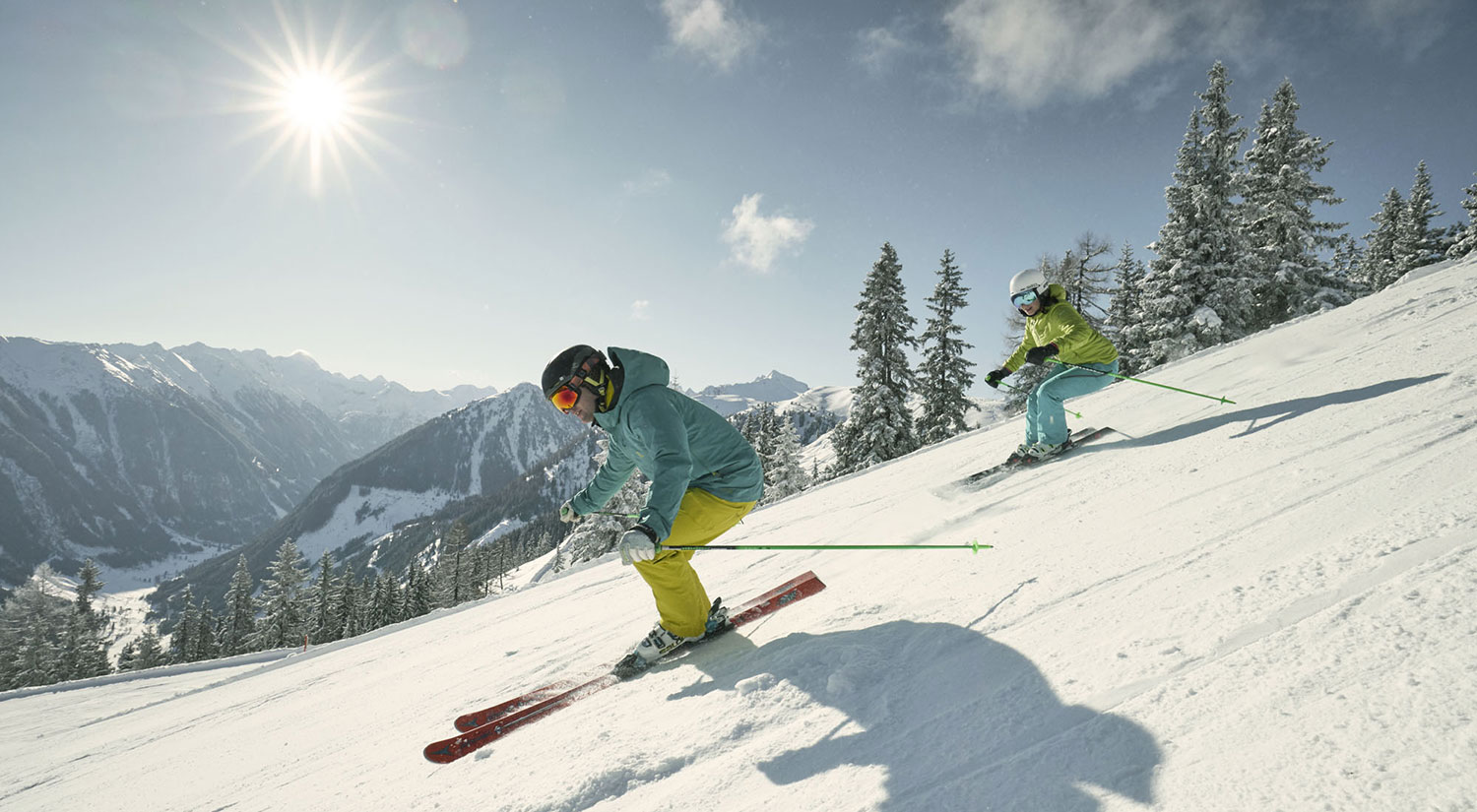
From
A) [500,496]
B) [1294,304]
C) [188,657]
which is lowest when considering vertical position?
[188,657]

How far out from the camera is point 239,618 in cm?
5272

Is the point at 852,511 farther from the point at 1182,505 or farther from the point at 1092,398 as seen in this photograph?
the point at 1092,398

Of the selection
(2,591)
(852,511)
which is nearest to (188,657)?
(852,511)

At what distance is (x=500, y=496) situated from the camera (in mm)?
196875

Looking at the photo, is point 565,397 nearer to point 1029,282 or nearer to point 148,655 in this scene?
point 1029,282

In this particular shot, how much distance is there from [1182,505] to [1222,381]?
5.05 m

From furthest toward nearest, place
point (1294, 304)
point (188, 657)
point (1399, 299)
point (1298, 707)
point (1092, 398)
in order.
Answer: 1. point (188, 657)
2. point (1294, 304)
3. point (1092, 398)
4. point (1399, 299)
5. point (1298, 707)

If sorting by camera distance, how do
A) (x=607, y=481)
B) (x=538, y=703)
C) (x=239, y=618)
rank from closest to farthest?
1. (x=538, y=703)
2. (x=607, y=481)
3. (x=239, y=618)

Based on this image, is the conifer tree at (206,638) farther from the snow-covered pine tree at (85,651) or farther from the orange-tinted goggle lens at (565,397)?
the orange-tinted goggle lens at (565,397)

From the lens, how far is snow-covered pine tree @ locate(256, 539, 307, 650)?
4491 centimetres

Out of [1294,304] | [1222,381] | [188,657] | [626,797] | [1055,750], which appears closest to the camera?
[1055,750]

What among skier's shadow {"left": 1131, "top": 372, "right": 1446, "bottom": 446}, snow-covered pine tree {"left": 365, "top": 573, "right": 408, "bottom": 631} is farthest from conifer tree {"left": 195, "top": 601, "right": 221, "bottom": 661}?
skier's shadow {"left": 1131, "top": 372, "right": 1446, "bottom": 446}

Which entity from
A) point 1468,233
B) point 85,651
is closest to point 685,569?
point 1468,233

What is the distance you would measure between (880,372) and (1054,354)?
20.1 meters
